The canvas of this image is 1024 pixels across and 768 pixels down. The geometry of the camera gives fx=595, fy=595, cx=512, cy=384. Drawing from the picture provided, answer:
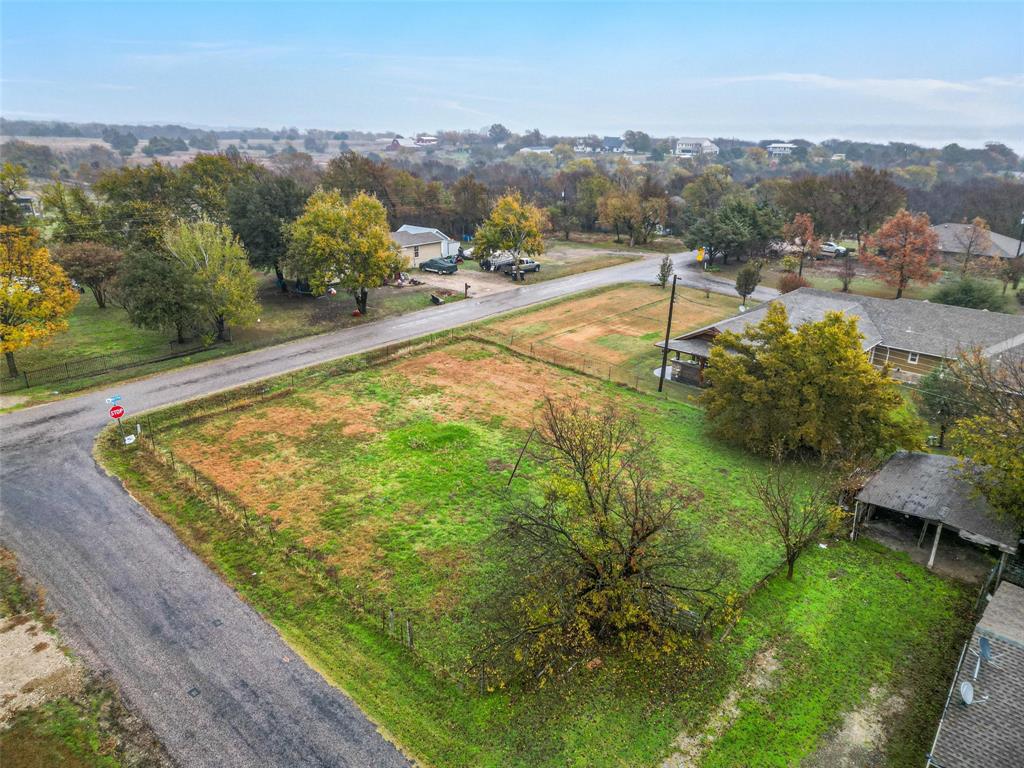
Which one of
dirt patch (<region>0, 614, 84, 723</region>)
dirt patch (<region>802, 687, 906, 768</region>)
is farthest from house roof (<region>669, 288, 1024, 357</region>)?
dirt patch (<region>0, 614, 84, 723</region>)

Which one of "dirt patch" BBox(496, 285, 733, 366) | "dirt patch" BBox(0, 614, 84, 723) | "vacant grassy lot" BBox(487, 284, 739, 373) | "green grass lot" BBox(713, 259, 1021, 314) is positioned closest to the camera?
"dirt patch" BBox(0, 614, 84, 723)

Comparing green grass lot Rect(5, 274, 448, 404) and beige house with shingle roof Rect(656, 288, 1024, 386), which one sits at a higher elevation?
beige house with shingle roof Rect(656, 288, 1024, 386)

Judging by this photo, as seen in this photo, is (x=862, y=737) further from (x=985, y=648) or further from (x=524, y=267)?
(x=524, y=267)

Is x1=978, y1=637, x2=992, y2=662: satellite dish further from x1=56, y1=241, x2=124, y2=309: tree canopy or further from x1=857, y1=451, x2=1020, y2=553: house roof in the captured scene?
x1=56, y1=241, x2=124, y2=309: tree canopy

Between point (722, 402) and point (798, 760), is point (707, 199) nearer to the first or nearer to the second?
point (722, 402)

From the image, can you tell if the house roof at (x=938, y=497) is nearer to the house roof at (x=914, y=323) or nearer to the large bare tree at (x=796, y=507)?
the large bare tree at (x=796, y=507)

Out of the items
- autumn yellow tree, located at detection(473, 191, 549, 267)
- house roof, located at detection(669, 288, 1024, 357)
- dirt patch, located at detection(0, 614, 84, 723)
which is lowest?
dirt patch, located at detection(0, 614, 84, 723)

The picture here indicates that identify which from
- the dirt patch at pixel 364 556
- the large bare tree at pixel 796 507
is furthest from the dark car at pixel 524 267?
the dirt patch at pixel 364 556
